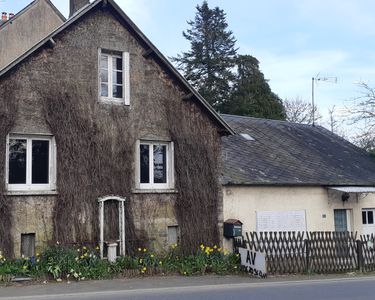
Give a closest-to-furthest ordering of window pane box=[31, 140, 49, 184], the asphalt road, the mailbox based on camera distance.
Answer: the asphalt road, window pane box=[31, 140, 49, 184], the mailbox

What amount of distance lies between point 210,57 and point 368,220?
97.6 feet

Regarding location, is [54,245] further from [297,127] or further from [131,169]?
[297,127]

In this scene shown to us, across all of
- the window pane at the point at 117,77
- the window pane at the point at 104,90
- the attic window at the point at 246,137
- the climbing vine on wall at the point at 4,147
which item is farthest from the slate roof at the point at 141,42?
the attic window at the point at 246,137

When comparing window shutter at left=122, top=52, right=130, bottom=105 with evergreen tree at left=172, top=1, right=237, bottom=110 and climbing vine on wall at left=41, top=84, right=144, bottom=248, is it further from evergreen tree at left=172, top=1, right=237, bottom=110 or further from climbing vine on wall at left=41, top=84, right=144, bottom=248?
evergreen tree at left=172, top=1, right=237, bottom=110

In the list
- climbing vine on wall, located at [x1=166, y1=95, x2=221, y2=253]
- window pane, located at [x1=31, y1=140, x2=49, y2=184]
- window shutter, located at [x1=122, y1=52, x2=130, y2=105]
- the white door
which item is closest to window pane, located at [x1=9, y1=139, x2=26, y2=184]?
window pane, located at [x1=31, y1=140, x2=49, y2=184]

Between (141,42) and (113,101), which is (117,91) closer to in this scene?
(113,101)

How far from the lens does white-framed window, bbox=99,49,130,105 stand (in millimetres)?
16516

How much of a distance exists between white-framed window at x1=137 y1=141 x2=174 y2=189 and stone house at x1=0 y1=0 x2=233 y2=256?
0.11ft

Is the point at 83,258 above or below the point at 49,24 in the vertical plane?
Result: below

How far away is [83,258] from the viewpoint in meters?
14.6

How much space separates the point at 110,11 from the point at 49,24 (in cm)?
838

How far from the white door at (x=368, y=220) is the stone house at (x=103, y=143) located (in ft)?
26.3

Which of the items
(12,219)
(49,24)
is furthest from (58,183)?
Answer: (49,24)

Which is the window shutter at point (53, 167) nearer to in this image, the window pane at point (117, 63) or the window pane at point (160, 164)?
the window pane at point (117, 63)
